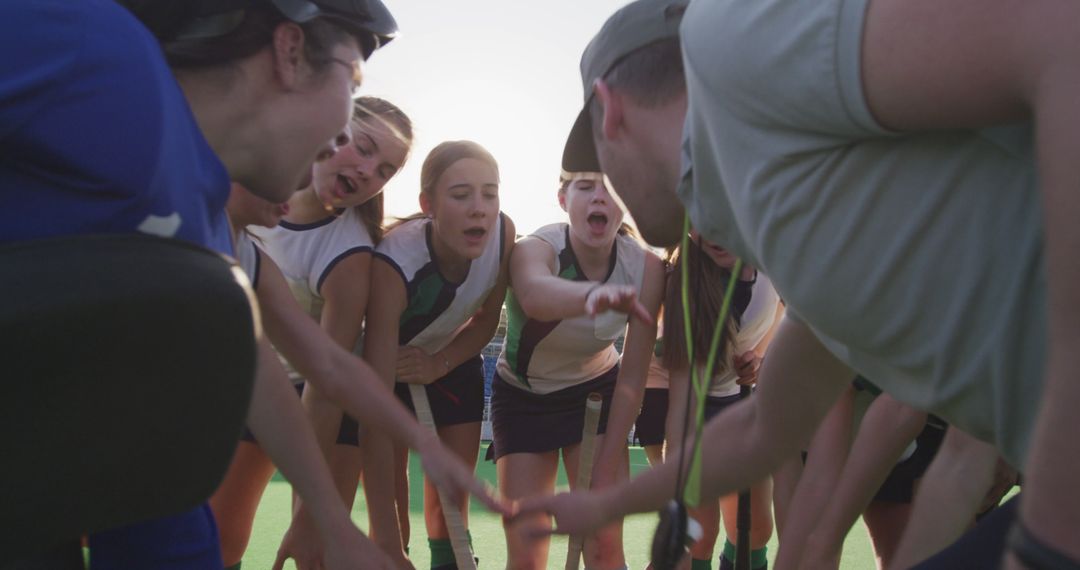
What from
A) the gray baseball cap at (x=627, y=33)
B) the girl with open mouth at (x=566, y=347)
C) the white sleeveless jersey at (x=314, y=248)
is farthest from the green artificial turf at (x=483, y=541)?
the gray baseball cap at (x=627, y=33)

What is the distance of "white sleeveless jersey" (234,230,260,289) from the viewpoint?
104 inches

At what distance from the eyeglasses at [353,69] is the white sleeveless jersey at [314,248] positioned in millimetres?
1844

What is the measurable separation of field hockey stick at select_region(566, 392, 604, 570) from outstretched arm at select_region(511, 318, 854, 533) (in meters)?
1.73

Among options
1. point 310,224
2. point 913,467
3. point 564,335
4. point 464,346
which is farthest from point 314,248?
point 913,467

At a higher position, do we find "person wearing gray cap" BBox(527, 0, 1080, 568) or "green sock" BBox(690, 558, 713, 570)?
"person wearing gray cap" BBox(527, 0, 1080, 568)

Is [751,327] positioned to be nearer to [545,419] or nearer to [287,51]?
[545,419]

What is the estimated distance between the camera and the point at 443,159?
411cm

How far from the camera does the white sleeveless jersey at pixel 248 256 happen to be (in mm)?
2629

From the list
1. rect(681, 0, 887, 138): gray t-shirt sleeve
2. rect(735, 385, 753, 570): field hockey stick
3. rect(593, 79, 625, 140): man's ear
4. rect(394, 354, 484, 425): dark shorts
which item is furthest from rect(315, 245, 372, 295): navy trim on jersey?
rect(681, 0, 887, 138): gray t-shirt sleeve

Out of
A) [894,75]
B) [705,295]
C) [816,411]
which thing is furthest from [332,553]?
[705,295]

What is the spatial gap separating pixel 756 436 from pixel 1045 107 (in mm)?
1098

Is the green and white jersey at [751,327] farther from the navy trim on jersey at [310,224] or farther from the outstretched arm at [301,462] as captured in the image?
the outstretched arm at [301,462]

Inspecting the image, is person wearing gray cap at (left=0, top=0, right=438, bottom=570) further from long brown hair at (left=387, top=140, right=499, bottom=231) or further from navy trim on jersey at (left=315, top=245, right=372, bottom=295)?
long brown hair at (left=387, top=140, right=499, bottom=231)

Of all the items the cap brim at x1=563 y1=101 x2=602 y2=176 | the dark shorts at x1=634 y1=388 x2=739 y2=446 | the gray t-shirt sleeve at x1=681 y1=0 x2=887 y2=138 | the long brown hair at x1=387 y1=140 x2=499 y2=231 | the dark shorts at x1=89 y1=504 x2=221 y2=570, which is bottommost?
the dark shorts at x1=634 y1=388 x2=739 y2=446
